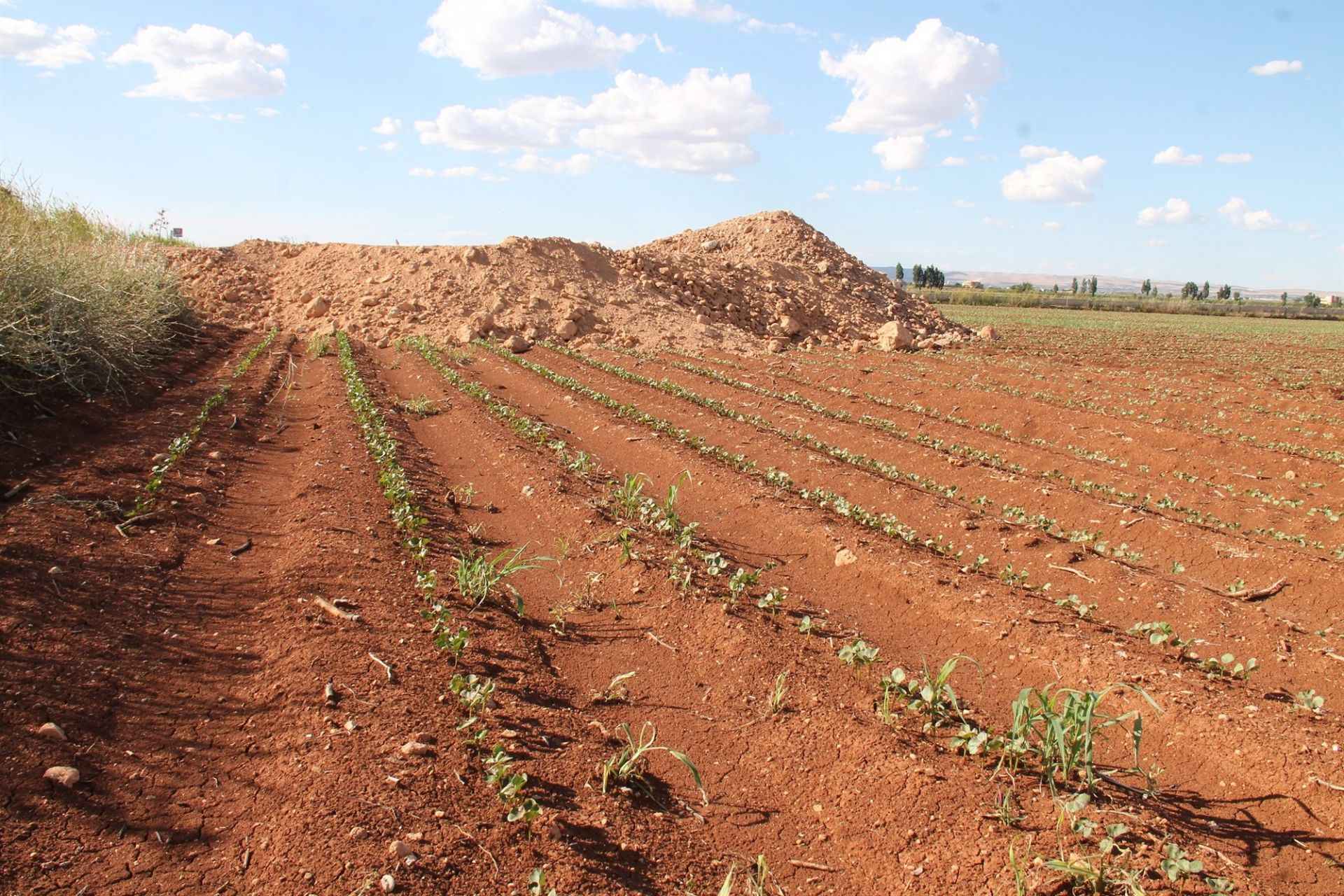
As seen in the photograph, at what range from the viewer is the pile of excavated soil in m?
22.9

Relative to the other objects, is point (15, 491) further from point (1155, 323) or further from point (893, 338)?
point (1155, 323)

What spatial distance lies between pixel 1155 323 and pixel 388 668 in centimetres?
5927

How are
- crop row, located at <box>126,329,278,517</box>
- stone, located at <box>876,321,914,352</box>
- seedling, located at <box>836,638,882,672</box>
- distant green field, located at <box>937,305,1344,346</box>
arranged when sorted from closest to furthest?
seedling, located at <box>836,638,882,672</box> < crop row, located at <box>126,329,278,517</box> < stone, located at <box>876,321,914,352</box> < distant green field, located at <box>937,305,1344,346</box>

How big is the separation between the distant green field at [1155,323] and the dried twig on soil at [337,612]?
129ft

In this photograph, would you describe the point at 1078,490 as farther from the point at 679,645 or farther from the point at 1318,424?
the point at 1318,424

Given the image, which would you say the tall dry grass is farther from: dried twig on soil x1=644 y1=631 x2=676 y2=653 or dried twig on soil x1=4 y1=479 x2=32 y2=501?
dried twig on soil x1=644 y1=631 x2=676 y2=653

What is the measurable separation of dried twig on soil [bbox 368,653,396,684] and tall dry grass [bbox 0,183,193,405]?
6972 mm

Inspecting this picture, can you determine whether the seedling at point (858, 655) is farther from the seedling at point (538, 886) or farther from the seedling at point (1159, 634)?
the seedling at point (538, 886)

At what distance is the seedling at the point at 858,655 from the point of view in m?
4.45

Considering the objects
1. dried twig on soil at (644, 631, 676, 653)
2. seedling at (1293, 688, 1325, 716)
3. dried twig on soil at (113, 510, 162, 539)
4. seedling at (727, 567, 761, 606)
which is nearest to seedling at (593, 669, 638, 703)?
dried twig on soil at (644, 631, 676, 653)

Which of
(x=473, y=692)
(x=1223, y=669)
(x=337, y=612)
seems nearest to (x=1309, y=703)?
(x=1223, y=669)

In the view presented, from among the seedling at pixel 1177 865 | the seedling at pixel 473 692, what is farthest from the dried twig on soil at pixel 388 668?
the seedling at pixel 1177 865

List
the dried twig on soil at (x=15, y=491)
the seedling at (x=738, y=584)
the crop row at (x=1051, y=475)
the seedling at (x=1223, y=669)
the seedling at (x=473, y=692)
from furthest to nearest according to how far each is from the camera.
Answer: the crop row at (x=1051, y=475) → the dried twig on soil at (x=15, y=491) → the seedling at (x=738, y=584) → the seedling at (x=1223, y=669) → the seedling at (x=473, y=692)

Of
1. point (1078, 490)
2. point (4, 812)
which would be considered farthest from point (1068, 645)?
point (4, 812)
